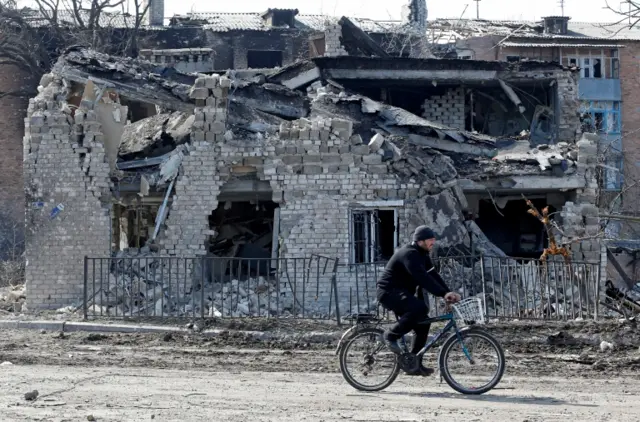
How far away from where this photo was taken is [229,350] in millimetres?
15281

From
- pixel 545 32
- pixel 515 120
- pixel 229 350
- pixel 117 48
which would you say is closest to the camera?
pixel 229 350

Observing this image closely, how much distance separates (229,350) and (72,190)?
6.96 m

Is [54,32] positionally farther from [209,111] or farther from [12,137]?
[209,111]

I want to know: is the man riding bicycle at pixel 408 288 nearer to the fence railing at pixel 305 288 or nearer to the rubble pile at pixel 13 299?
the fence railing at pixel 305 288

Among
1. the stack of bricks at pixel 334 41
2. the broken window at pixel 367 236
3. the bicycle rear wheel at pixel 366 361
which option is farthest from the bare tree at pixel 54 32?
the bicycle rear wheel at pixel 366 361

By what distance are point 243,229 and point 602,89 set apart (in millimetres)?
27898

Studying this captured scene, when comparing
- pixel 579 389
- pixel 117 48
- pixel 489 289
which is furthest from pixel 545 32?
pixel 579 389

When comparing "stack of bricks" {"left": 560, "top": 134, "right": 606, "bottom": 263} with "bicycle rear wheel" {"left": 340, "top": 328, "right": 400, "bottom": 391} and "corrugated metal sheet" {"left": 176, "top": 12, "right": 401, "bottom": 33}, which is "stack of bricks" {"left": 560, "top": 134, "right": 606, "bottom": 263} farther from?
"corrugated metal sheet" {"left": 176, "top": 12, "right": 401, "bottom": 33}

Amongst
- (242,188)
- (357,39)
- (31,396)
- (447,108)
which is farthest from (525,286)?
(357,39)

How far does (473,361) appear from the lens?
37.0 feet

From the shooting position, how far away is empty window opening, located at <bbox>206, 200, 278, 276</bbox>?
74.9 feet

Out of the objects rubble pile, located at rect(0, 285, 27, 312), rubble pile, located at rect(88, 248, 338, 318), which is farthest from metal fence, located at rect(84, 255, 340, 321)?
rubble pile, located at rect(0, 285, 27, 312)

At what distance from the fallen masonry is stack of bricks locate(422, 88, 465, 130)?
4642mm

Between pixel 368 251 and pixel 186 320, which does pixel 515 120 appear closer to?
pixel 368 251
